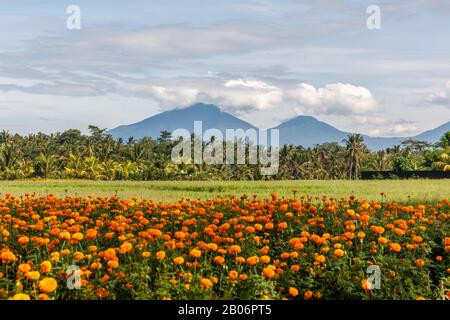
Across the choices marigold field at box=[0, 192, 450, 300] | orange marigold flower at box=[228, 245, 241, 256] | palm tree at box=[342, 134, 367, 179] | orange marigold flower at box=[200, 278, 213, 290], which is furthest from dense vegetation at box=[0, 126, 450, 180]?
orange marigold flower at box=[200, 278, 213, 290]

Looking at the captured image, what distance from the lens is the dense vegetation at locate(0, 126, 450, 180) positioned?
42.6 m

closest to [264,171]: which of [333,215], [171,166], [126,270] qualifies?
[171,166]

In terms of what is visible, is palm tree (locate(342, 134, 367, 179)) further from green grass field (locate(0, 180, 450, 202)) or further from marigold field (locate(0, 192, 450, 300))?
marigold field (locate(0, 192, 450, 300))

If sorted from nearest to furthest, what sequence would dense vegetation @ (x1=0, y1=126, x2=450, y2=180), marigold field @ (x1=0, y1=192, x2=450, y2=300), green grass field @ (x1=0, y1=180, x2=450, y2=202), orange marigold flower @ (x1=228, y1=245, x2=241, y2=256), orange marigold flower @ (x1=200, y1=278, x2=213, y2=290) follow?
1. orange marigold flower @ (x1=200, y1=278, x2=213, y2=290)
2. marigold field @ (x1=0, y1=192, x2=450, y2=300)
3. orange marigold flower @ (x1=228, y1=245, x2=241, y2=256)
4. green grass field @ (x1=0, y1=180, x2=450, y2=202)
5. dense vegetation @ (x1=0, y1=126, x2=450, y2=180)

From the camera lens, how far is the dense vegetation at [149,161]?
140 ft

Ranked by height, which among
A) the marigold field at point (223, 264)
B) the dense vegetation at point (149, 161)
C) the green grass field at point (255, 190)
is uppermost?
the dense vegetation at point (149, 161)

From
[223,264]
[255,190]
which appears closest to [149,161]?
[255,190]

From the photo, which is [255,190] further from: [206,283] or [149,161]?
[149,161]

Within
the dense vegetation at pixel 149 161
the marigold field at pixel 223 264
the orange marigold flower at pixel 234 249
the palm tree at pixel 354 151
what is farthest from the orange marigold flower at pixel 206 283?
the palm tree at pixel 354 151

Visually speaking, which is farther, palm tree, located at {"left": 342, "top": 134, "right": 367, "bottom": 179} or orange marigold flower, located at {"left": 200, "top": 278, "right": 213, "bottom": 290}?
palm tree, located at {"left": 342, "top": 134, "right": 367, "bottom": 179}

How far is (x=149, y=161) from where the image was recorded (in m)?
51.3

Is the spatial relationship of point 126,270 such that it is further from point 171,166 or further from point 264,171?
point 264,171

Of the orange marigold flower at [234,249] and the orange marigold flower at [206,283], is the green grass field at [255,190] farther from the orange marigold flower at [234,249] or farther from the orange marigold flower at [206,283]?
the orange marigold flower at [206,283]
